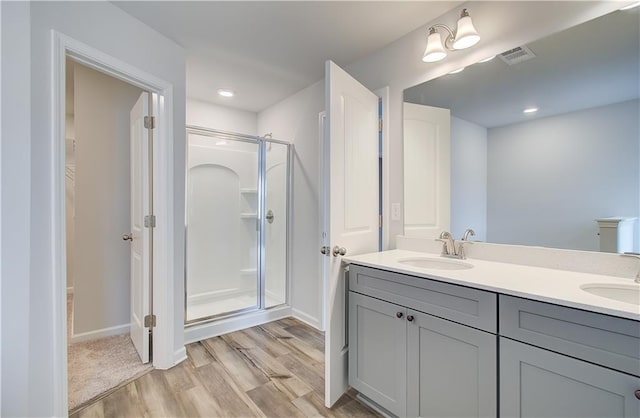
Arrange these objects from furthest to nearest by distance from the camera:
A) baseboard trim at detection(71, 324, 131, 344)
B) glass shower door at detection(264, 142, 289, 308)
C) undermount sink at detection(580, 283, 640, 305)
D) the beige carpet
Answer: glass shower door at detection(264, 142, 289, 308)
baseboard trim at detection(71, 324, 131, 344)
the beige carpet
undermount sink at detection(580, 283, 640, 305)

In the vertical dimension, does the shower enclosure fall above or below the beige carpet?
above

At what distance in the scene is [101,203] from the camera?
2533 mm

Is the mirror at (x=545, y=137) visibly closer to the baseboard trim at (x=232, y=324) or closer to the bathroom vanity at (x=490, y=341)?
the bathroom vanity at (x=490, y=341)

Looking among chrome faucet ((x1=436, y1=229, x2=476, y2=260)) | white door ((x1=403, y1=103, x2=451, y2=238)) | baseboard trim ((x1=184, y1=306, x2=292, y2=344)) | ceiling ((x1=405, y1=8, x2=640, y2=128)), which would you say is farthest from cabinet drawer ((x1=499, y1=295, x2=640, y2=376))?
baseboard trim ((x1=184, y1=306, x2=292, y2=344))

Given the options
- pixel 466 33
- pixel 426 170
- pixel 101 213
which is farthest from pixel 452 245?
pixel 101 213

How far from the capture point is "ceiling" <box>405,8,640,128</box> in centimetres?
121

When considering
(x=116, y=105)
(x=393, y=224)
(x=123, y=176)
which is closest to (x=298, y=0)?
(x=393, y=224)

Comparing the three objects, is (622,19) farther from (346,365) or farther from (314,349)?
(314,349)

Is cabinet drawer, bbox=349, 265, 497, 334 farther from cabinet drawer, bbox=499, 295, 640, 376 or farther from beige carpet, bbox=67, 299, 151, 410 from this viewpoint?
beige carpet, bbox=67, 299, 151, 410

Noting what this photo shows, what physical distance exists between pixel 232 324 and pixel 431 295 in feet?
6.73

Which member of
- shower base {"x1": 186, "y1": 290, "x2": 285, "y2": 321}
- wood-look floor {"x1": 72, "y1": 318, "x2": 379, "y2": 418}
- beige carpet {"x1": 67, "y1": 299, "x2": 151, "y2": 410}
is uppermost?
shower base {"x1": 186, "y1": 290, "x2": 285, "y2": 321}

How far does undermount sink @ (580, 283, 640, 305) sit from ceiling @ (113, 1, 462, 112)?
5.49 feet

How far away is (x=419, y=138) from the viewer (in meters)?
1.96

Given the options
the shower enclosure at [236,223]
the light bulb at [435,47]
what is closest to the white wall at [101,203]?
the shower enclosure at [236,223]
